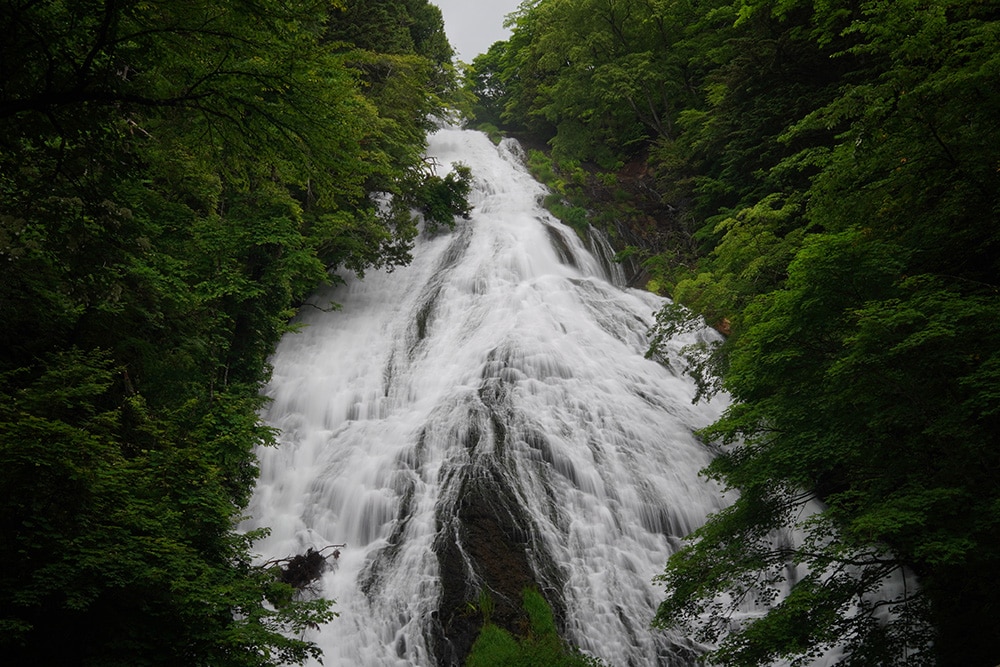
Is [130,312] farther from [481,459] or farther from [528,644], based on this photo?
[528,644]

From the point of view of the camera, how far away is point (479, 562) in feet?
29.5

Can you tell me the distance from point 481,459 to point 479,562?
197cm

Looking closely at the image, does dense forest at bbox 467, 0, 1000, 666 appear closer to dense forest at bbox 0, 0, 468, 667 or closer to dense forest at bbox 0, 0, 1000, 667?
dense forest at bbox 0, 0, 1000, 667

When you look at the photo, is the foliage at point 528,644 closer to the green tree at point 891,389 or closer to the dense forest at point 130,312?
the green tree at point 891,389

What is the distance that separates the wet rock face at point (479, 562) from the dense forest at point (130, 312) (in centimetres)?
268

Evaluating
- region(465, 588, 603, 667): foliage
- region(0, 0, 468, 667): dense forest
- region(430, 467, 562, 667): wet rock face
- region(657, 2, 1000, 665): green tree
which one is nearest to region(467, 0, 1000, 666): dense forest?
region(657, 2, 1000, 665): green tree

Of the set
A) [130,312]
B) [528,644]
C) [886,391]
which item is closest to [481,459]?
[528,644]

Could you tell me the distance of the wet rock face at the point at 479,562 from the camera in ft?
27.0

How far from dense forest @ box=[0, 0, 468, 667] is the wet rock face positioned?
8.78 feet

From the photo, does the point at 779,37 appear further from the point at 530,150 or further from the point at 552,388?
the point at 530,150

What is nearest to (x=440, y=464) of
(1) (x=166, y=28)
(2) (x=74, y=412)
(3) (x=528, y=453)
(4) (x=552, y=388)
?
(3) (x=528, y=453)

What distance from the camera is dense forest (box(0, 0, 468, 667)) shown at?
345cm

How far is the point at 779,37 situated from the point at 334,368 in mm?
14381

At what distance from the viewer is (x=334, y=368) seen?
47.4 ft
